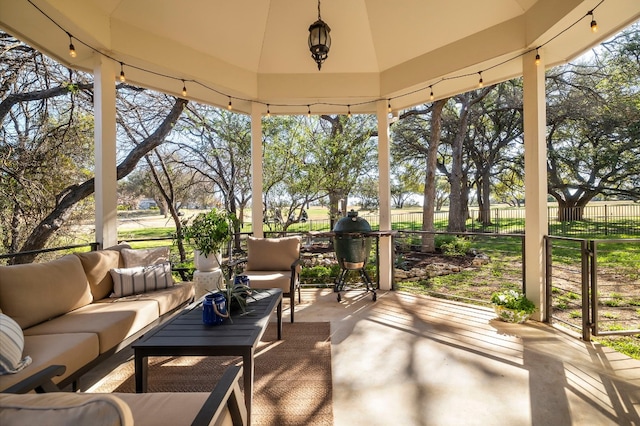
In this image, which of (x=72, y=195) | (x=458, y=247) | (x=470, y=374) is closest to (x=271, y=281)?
(x=470, y=374)

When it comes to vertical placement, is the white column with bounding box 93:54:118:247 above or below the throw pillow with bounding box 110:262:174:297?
above

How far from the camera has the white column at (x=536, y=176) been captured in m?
3.41

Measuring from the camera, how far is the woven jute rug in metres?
1.99

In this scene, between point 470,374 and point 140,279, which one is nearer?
point 470,374

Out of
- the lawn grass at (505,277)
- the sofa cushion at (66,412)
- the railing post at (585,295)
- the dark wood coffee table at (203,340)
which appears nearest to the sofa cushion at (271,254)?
the lawn grass at (505,277)

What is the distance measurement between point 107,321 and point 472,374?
267cm

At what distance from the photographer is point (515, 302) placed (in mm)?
3426

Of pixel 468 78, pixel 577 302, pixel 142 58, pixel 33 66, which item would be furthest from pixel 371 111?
pixel 33 66

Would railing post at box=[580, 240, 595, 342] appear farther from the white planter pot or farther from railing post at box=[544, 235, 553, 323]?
the white planter pot

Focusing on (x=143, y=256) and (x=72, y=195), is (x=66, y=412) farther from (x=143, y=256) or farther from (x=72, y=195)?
(x=72, y=195)

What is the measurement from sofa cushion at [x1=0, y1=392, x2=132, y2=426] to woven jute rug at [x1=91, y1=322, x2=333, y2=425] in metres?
1.47

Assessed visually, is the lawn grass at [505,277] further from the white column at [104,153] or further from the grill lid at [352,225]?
the grill lid at [352,225]

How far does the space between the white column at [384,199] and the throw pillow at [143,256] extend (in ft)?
9.78

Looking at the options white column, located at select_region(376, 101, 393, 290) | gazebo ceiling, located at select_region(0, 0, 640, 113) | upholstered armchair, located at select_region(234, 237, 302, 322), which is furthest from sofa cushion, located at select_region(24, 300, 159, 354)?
white column, located at select_region(376, 101, 393, 290)
